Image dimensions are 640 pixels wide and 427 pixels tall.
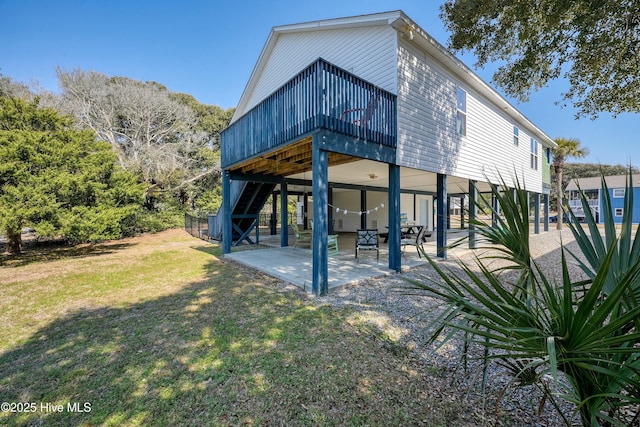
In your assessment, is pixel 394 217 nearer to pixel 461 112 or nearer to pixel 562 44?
pixel 461 112

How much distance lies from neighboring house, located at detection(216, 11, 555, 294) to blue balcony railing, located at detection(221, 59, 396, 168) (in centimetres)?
2

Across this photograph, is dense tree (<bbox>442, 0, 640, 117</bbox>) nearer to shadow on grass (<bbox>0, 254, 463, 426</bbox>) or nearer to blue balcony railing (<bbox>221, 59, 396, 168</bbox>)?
blue balcony railing (<bbox>221, 59, 396, 168</bbox>)

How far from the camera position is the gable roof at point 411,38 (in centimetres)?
637

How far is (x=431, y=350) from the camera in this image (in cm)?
324

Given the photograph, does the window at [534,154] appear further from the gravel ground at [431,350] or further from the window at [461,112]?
the gravel ground at [431,350]

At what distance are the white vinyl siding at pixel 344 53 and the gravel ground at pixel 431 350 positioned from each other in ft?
16.5

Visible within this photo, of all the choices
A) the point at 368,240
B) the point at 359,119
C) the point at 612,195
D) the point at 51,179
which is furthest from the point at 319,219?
the point at 612,195

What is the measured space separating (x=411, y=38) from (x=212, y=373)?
320 inches

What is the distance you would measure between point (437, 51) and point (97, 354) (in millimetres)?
9735

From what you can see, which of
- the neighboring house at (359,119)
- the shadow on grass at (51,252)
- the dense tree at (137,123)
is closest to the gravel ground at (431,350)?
the neighboring house at (359,119)

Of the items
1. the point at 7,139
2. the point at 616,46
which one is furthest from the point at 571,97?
the point at 7,139

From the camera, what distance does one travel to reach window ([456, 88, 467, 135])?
29.6 ft

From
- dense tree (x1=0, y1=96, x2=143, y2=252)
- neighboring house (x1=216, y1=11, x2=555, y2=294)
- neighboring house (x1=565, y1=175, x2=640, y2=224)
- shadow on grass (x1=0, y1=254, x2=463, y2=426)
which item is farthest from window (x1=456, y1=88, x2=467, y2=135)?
neighboring house (x1=565, y1=175, x2=640, y2=224)

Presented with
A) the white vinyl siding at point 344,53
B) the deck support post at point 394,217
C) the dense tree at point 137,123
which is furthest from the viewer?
the dense tree at point 137,123
